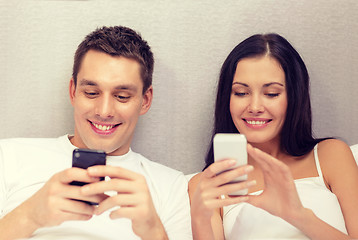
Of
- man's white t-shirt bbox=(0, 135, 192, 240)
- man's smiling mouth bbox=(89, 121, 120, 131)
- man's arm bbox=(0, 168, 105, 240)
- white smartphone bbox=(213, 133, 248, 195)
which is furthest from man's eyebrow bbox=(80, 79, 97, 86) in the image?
white smartphone bbox=(213, 133, 248, 195)

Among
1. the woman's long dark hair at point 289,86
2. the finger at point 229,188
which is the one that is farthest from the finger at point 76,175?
the woman's long dark hair at point 289,86

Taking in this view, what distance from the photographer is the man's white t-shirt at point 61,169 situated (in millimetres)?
1433

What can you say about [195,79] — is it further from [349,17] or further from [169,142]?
[349,17]

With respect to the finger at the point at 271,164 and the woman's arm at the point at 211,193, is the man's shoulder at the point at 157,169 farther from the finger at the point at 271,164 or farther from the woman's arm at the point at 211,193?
the finger at the point at 271,164

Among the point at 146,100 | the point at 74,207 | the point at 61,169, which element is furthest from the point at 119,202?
the point at 146,100

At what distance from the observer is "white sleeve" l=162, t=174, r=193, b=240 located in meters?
1.51

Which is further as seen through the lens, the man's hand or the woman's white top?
the woman's white top

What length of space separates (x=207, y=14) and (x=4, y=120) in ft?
3.92

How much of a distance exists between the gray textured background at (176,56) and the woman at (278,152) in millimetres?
299

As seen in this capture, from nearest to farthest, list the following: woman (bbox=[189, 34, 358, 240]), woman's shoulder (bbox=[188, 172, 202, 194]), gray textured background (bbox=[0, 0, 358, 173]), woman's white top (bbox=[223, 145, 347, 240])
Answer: woman (bbox=[189, 34, 358, 240]) < woman's white top (bbox=[223, 145, 347, 240]) < woman's shoulder (bbox=[188, 172, 202, 194]) < gray textured background (bbox=[0, 0, 358, 173])

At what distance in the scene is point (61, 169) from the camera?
1568mm

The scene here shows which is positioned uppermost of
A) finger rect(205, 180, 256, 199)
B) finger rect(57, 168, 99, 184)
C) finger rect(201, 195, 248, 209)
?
finger rect(57, 168, 99, 184)

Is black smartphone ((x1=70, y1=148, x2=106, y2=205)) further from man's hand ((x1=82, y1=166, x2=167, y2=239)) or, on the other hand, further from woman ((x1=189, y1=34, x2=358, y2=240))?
woman ((x1=189, y1=34, x2=358, y2=240))

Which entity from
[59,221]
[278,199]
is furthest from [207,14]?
[59,221]
